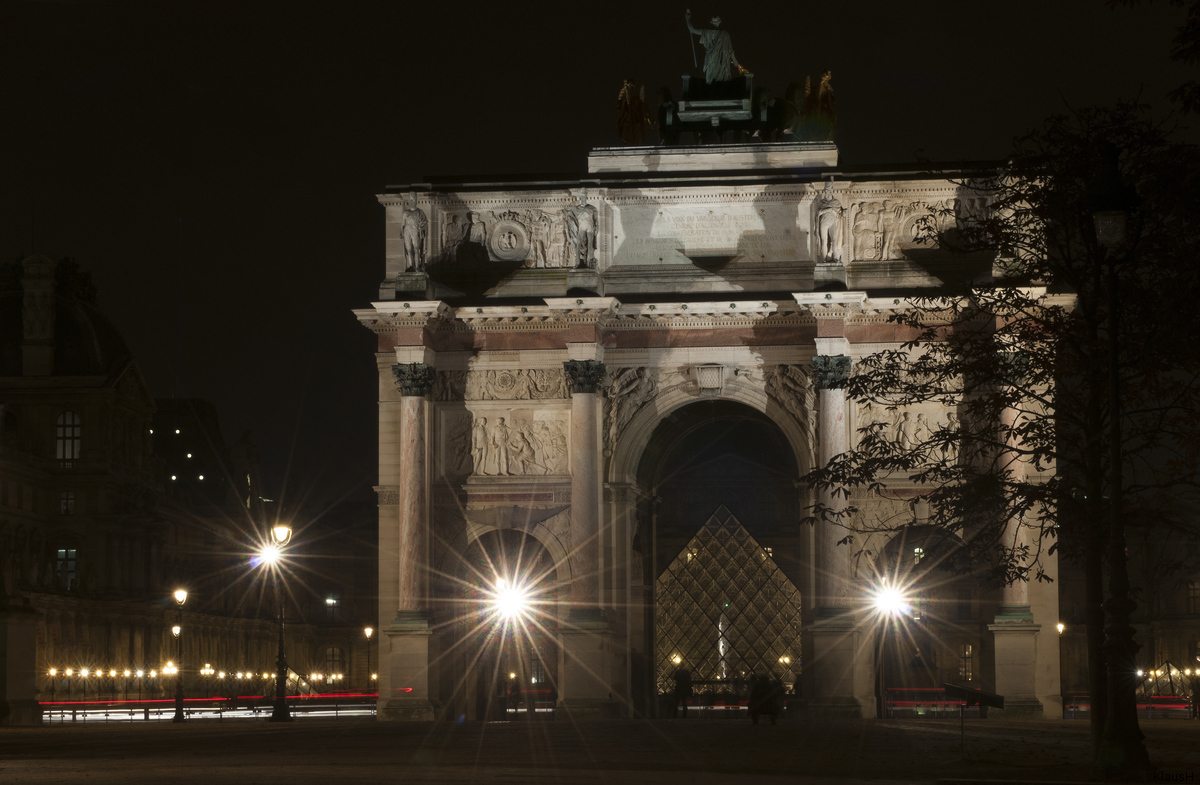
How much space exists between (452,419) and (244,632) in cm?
5712

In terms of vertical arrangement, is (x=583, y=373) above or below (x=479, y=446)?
above

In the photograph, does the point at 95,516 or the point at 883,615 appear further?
the point at 95,516

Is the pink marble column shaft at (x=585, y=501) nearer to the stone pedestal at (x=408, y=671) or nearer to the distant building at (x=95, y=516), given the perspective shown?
the stone pedestal at (x=408, y=671)

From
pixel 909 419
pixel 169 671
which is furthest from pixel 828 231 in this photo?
pixel 169 671

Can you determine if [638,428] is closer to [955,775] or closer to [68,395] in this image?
[955,775]

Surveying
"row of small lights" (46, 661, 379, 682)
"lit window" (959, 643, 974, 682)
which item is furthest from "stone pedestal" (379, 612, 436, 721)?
"lit window" (959, 643, 974, 682)

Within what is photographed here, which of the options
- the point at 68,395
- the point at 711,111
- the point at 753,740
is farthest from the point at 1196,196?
the point at 68,395

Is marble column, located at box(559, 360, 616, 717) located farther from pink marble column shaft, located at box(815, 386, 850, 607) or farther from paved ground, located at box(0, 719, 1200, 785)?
paved ground, located at box(0, 719, 1200, 785)

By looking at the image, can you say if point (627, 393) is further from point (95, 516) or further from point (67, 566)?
point (67, 566)

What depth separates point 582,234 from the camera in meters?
40.4

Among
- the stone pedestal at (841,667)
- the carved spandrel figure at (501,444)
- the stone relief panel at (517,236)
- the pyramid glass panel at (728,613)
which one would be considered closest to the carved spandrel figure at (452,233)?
the stone relief panel at (517,236)

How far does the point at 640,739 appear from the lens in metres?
27.0

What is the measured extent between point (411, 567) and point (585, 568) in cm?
400

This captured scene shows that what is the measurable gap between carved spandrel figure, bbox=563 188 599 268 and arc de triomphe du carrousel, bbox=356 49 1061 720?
0.09 meters
